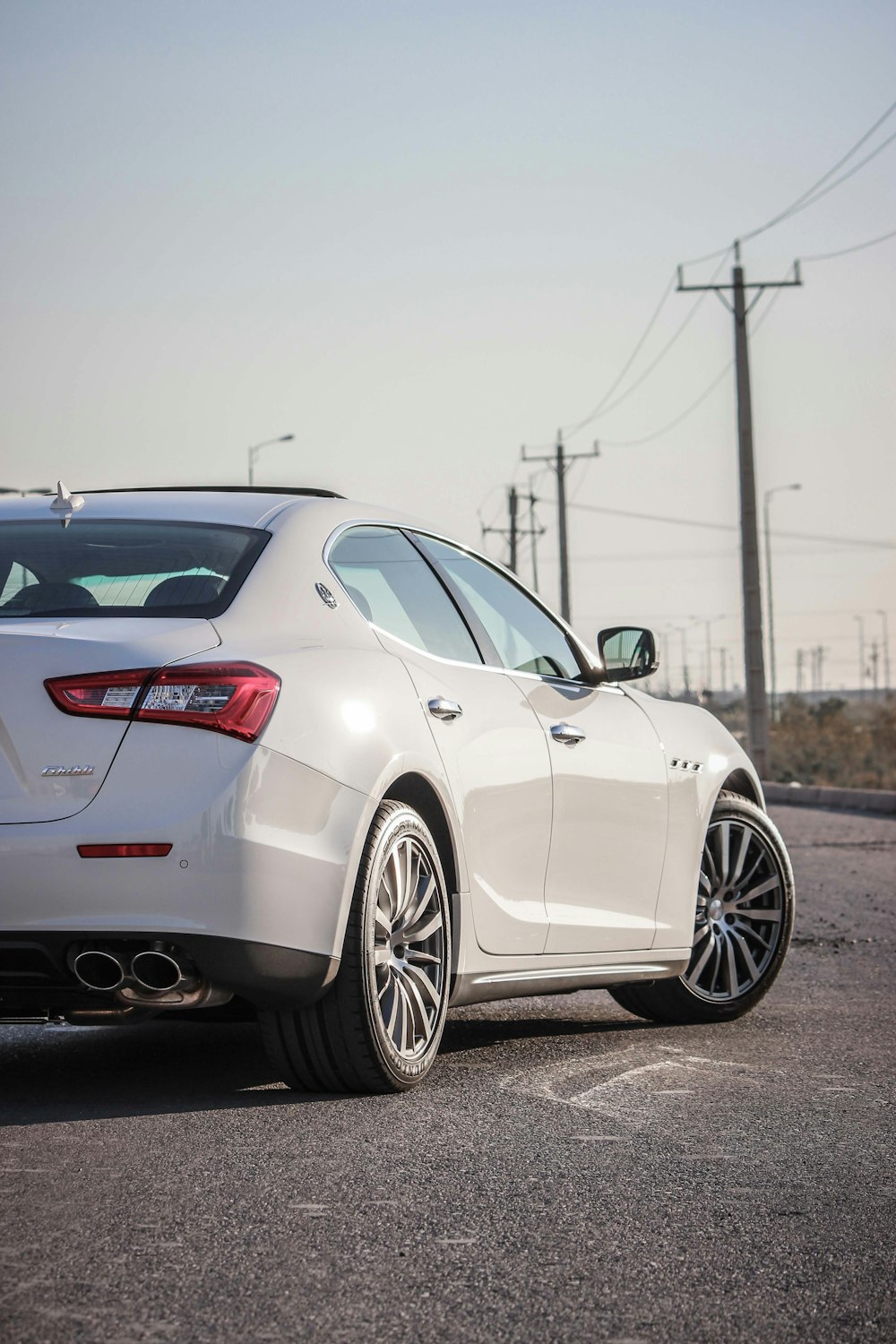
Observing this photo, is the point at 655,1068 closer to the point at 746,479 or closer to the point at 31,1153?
the point at 31,1153

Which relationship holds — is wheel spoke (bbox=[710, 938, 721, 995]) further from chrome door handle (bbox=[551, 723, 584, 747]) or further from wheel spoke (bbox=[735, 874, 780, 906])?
chrome door handle (bbox=[551, 723, 584, 747])

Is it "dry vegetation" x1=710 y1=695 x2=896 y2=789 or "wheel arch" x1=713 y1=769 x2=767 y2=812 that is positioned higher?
"wheel arch" x1=713 y1=769 x2=767 y2=812

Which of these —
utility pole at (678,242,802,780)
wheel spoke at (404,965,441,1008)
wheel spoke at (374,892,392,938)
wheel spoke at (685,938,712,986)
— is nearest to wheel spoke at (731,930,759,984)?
wheel spoke at (685,938,712,986)

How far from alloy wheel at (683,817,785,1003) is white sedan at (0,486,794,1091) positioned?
0.24 metres

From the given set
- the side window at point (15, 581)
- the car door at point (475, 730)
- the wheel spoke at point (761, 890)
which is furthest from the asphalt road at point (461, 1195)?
the side window at point (15, 581)

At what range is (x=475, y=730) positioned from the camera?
216 inches

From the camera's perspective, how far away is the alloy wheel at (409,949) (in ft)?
16.2

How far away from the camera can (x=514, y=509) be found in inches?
2771

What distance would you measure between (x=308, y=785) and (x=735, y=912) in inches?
114

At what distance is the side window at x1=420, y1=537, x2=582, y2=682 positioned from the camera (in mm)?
6086

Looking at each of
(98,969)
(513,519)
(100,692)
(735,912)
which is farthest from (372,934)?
(513,519)

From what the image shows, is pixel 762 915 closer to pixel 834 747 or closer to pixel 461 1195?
pixel 461 1195

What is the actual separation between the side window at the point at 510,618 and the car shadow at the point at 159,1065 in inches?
51.1

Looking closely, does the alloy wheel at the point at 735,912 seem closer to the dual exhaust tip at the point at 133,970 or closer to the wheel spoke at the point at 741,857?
the wheel spoke at the point at 741,857
